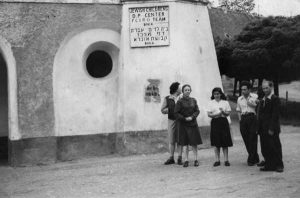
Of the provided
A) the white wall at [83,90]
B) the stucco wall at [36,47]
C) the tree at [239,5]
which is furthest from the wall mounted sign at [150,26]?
the tree at [239,5]

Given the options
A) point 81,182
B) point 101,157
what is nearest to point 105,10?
point 101,157

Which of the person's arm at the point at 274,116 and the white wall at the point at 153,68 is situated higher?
the white wall at the point at 153,68

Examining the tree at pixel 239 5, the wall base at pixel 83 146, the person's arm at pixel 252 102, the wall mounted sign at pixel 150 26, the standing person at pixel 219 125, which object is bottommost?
the wall base at pixel 83 146

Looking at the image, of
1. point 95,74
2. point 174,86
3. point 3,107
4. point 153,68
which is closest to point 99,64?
point 95,74

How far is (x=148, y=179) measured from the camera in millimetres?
8383

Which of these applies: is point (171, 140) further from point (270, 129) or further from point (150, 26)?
point (150, 26)

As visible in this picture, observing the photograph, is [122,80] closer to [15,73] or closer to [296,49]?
[15,73]

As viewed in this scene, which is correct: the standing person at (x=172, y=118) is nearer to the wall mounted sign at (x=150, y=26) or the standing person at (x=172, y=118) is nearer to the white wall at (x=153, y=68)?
the white wall at (x=153, y=68)

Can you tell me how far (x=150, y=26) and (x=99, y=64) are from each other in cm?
166

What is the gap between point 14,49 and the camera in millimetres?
11031

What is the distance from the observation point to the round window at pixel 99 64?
12.2 m

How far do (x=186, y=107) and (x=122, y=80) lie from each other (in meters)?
2.76

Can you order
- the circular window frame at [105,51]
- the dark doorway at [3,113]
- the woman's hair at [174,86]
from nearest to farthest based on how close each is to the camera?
1. the woman's hair at [174,86]
2. the circular window frame at [105,51]
3. the dark doorway at [3,113]

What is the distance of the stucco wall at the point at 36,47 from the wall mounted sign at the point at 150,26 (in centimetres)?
130
